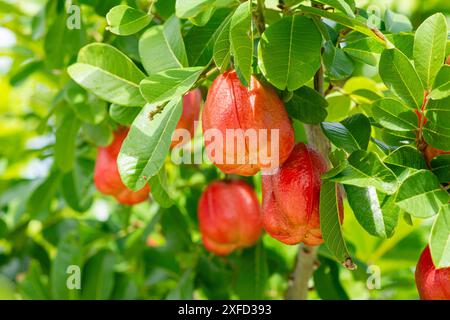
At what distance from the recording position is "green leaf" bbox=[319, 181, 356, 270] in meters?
0.93

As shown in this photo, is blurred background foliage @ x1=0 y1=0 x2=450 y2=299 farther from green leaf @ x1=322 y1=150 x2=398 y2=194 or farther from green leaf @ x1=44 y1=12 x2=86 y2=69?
green leaf @ x1=322 y1=150 x2=398 y2=194

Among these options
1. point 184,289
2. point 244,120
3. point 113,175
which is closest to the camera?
point 244,120

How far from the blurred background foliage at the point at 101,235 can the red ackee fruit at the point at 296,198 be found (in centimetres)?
36

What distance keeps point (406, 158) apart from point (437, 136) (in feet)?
0.18

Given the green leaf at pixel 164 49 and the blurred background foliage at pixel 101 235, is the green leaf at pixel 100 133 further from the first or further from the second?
the green leaf at pixel 164 49

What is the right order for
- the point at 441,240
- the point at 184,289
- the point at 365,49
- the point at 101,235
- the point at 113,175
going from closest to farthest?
the point at 441,240 < the point at 365,49 < the point at 113,175 < the point at 184,289 < the point at 101,235

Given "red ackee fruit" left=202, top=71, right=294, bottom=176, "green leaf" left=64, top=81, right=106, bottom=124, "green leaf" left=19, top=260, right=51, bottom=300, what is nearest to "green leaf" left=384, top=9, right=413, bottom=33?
"red ackee fruit" left=202, top=71, right=294, bottom=176

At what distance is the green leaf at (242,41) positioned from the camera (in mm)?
850

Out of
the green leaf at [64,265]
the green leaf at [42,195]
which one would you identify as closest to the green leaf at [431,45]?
the green leaf at [64,265]

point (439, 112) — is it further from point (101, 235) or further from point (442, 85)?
point (101, 235)

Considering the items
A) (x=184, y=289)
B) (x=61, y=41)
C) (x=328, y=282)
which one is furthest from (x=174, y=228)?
(x=61, y=41)

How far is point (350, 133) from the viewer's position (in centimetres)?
98
